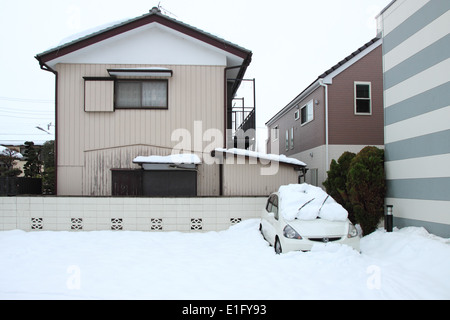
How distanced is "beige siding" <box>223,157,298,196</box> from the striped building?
8.86 feet

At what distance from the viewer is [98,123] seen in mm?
10414

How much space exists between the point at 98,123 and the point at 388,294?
9.08 meters

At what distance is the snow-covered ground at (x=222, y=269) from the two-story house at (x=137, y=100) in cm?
314

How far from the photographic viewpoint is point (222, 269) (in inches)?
222

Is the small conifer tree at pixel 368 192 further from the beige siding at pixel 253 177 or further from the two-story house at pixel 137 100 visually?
the two-story house at pixel 137 100

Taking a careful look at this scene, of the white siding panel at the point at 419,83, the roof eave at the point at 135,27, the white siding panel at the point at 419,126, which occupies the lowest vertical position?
the white siding panel at the point at 419,126

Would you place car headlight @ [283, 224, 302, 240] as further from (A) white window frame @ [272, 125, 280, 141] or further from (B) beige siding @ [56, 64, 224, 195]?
(A) white window frame @ [272, 125, 280, 141]

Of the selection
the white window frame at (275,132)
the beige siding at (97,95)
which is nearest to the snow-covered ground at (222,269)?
the beige siding at (97,95)

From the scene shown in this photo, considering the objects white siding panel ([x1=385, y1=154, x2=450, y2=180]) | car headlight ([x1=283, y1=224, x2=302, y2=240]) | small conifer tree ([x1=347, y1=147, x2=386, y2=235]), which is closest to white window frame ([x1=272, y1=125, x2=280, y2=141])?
small conifer tree ([x1=347, y1=147, x2=386, y2=235])

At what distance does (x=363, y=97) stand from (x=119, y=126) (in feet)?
30.5

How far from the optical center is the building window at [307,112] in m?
14.5

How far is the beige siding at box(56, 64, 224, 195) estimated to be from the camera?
1038 centimetres

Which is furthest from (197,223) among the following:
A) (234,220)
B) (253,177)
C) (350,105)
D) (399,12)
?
(350,105)

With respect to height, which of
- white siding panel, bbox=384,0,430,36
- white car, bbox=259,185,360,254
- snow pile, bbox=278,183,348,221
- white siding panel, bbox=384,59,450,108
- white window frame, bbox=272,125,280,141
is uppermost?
white siding panel, bbox=384,0,430,36
